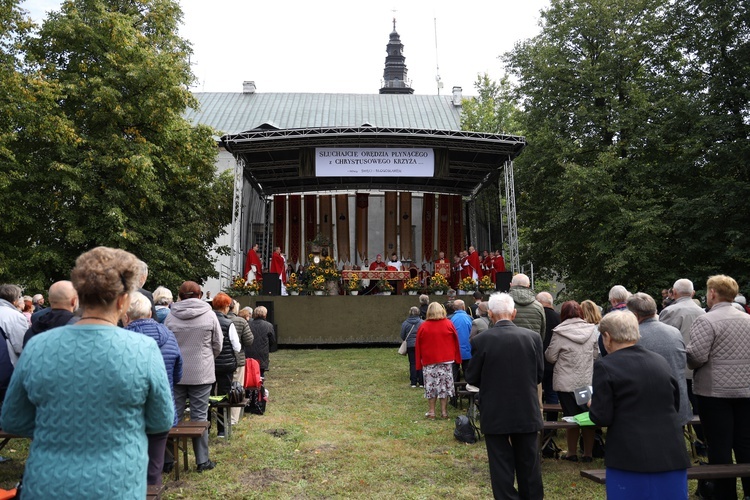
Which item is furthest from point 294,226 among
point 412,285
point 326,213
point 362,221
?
point 412,285

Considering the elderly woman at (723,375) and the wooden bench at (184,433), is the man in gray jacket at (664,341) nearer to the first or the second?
the elderly woman at (723,375)

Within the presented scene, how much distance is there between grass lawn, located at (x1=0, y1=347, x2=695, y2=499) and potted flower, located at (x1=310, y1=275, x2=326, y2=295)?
6.57m

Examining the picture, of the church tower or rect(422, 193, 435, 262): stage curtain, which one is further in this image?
the church tower

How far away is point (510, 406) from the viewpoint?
416 centimetres

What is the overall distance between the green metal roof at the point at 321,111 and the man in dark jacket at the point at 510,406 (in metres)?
34.1

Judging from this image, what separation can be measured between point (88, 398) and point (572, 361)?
4.68 metres

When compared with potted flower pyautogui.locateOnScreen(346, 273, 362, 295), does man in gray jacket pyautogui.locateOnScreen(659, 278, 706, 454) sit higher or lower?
lower

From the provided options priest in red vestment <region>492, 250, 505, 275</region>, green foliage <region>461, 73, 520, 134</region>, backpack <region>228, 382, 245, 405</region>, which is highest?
green foliage <region>461, 73, 520, 134</region>

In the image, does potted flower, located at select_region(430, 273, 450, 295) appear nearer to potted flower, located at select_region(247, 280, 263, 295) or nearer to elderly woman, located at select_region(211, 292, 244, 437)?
potted flower, located at select_region(247, 280, 263, 295)

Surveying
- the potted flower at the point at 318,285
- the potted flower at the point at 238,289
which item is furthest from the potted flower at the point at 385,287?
the potted flower at the point at 238,289

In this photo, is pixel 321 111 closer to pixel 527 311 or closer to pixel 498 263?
pixel 498 263

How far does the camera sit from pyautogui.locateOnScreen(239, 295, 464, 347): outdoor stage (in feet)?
52.9

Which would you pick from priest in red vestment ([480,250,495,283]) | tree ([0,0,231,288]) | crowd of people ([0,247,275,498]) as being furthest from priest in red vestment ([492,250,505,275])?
crowd of people ([0,247,275,498])

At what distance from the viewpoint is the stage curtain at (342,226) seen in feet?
73.6
